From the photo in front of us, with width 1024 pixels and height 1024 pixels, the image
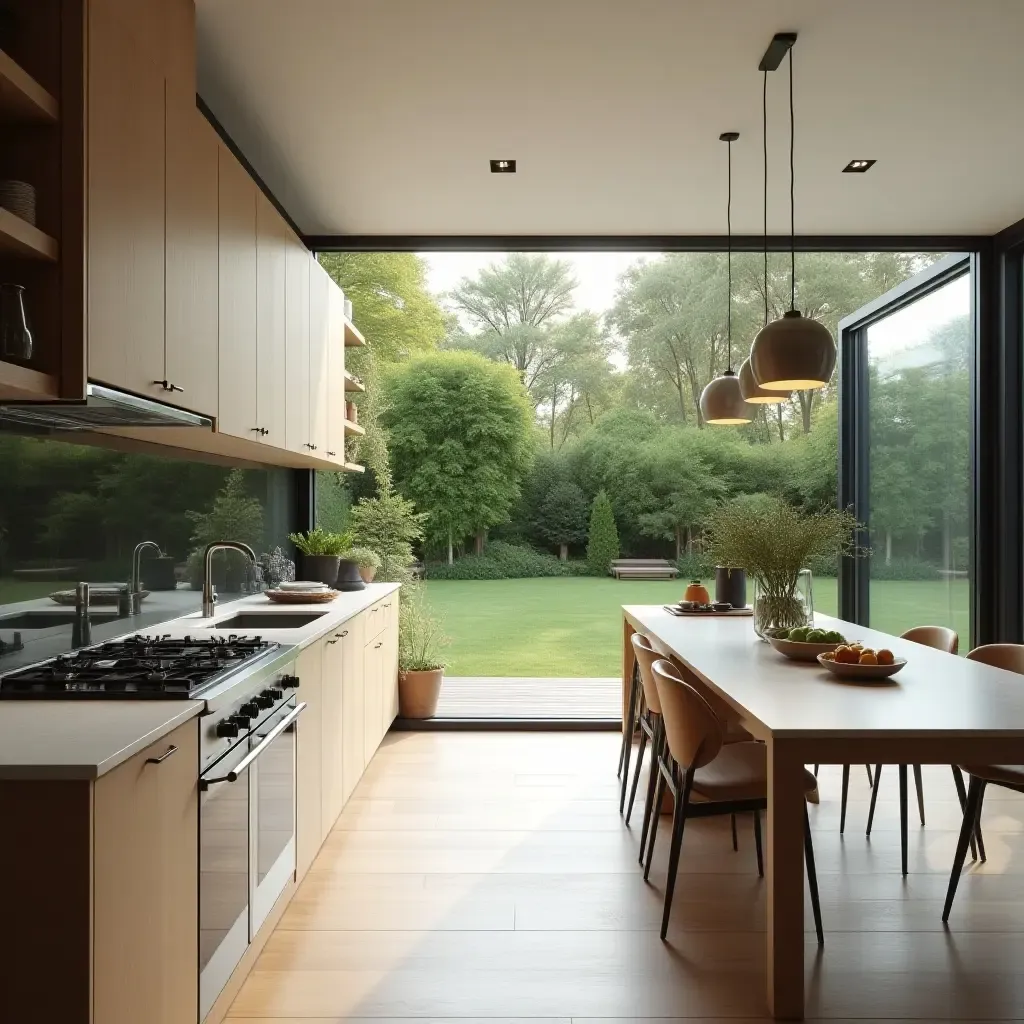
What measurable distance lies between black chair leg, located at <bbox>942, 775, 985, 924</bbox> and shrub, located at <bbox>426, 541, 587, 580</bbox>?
7673mm

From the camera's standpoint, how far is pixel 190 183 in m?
2.61

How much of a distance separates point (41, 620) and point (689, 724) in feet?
6.34

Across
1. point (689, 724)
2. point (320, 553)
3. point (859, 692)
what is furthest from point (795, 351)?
point (320, 553)

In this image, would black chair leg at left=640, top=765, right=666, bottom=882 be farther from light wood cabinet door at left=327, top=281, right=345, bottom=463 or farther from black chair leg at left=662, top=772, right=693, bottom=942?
light wood cabinet door at left=327, top=281, right=345, bottom=463

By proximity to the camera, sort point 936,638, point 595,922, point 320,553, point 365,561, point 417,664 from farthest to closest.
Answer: point 417,664 → point 365,561 → point 320,553 → point 936,638 → point 595,922

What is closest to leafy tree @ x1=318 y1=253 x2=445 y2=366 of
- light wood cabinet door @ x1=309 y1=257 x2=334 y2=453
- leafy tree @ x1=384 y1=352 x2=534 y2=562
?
leafy tree @ x1=384 y1=352 x2=534 y2=562

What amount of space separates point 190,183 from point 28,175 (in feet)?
2.31

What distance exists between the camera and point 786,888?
7.48 ft

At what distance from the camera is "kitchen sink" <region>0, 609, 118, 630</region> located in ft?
7.94

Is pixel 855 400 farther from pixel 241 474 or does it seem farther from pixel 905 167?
pixel 241 474

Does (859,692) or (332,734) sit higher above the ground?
(859,692)

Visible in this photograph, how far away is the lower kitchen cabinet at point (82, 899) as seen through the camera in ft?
4.93

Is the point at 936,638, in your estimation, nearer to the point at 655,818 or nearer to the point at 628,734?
the point at 628,734

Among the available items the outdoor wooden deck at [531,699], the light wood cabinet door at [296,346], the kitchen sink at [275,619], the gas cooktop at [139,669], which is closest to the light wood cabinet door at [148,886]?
the gas cooktop at [139,669]
